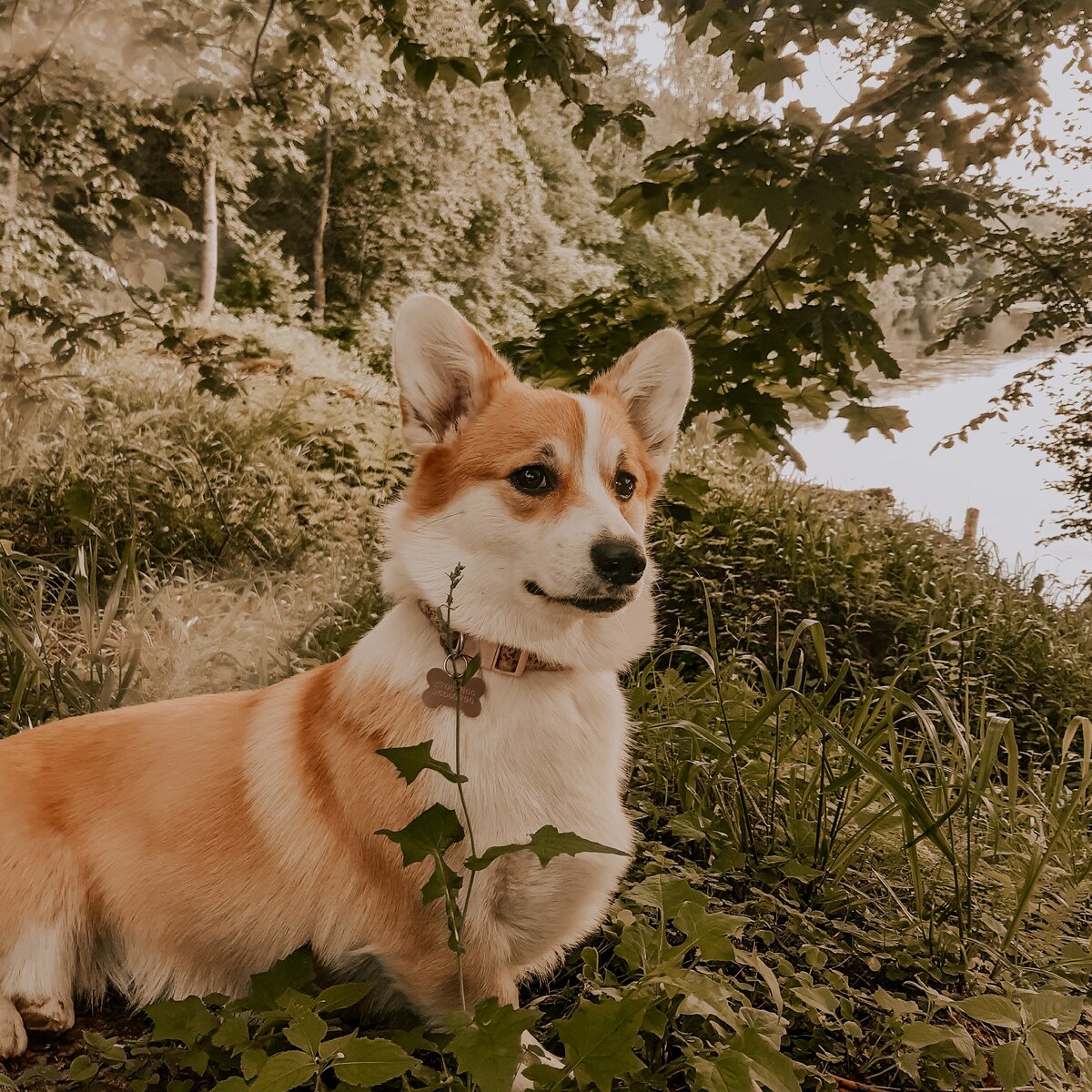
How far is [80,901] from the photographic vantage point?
5.19ft

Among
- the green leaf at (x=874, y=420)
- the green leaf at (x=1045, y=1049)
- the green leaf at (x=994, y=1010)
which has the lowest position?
the green leaf at (x=1045, y=1049)

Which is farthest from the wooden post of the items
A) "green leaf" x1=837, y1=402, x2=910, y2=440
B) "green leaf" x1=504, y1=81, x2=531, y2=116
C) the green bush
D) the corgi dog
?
the corgi dog

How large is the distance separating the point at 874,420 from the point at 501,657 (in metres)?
Result: 1.45

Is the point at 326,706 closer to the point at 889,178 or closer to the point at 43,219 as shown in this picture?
the point at 889,178

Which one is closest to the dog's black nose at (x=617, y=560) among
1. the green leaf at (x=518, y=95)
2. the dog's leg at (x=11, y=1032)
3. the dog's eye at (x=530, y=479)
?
the dog's eye at (x=530, y=479)

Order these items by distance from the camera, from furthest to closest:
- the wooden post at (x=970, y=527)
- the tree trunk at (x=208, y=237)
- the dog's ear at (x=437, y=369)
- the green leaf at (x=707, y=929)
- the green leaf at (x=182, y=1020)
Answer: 1. the tree trunk at (x=208, y=237)
2. the wooden post at (x=970, y=527)
3. the dog's ear at (x=437, y=369)
4. the green leaf at (x=182, y=1020)
5. the green leaf at (x=707, y=929)

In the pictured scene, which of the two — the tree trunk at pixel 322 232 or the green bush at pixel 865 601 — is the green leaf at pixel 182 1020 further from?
the tree trunk at pixel 322 232

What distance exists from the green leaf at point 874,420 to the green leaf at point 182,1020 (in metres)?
2.11

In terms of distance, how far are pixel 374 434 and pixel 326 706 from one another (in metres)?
4.87

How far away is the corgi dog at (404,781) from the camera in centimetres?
146

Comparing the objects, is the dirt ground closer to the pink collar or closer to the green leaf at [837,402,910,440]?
the pink collar

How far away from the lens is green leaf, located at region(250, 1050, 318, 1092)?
110 cm

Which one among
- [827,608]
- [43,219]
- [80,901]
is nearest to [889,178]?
[80,901]

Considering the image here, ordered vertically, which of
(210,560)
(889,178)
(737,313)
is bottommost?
(210,560)
